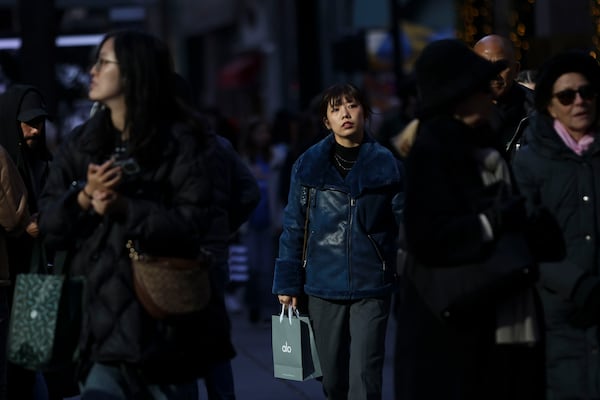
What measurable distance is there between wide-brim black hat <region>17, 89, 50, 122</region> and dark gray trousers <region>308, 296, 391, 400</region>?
5.59 feet

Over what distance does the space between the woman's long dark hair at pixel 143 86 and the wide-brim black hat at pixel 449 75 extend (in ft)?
2.81

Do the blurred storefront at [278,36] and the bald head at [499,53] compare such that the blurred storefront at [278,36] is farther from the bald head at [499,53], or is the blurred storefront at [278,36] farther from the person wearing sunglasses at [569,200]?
the person wearing sunglasses at [569,200]

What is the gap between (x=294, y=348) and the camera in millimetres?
8125

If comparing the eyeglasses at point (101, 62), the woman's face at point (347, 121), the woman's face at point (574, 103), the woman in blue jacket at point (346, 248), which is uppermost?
the eyeglasses at point (101, 62)

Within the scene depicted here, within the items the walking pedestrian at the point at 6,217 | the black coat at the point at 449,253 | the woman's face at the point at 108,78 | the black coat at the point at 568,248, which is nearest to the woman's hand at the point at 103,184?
the woman's face at the point at 108,78

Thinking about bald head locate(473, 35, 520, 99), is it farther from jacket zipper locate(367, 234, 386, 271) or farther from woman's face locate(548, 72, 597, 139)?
woman's face locate(548, 72, 597, 139)

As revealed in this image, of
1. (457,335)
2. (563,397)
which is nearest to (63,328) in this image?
(457,335)

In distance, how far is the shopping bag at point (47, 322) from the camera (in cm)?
557

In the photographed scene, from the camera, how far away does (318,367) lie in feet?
27.1

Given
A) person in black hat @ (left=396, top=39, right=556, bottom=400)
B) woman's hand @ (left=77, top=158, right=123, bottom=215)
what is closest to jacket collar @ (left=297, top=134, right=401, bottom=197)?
person in black hat @ (left=396, top=39, right=556, bottom=400)

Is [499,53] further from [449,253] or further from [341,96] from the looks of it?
[449,253]

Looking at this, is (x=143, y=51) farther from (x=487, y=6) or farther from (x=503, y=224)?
(x=487, y=6)

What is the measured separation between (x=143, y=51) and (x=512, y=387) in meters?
1.65

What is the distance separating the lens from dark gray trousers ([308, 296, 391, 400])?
8070 mm
